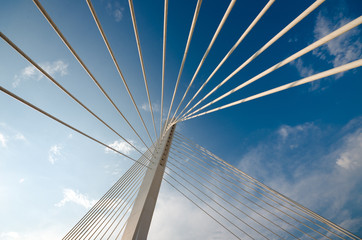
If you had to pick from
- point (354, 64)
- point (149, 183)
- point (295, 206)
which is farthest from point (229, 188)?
point (354, 64)

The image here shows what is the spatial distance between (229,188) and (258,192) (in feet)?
1.85

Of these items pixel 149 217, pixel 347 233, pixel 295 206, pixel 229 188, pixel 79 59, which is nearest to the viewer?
pixel 79 59

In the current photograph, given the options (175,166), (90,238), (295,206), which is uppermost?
(295,206)

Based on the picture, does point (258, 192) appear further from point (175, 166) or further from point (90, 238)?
point (90, 238)

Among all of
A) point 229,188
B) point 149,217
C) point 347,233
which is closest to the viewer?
point 149,217

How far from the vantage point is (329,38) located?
2.33 feet

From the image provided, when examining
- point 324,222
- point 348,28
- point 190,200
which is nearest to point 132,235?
point 190,200

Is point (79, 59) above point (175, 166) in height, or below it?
below

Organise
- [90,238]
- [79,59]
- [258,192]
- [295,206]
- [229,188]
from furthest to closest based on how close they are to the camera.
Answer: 1. [229,188]
2. [258,192]
3. [295,206]
4. [90,238]
5. [79,59]

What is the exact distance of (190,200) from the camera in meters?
3.32

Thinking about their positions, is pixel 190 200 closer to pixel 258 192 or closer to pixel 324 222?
pixel 258 192

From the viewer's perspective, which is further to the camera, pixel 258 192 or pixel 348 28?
pixel 258 192

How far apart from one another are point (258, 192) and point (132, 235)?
8.22 feet

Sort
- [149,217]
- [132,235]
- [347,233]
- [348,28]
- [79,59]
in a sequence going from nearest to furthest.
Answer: [348,28], [79,59], [132,235], [149,217], [347,233]
